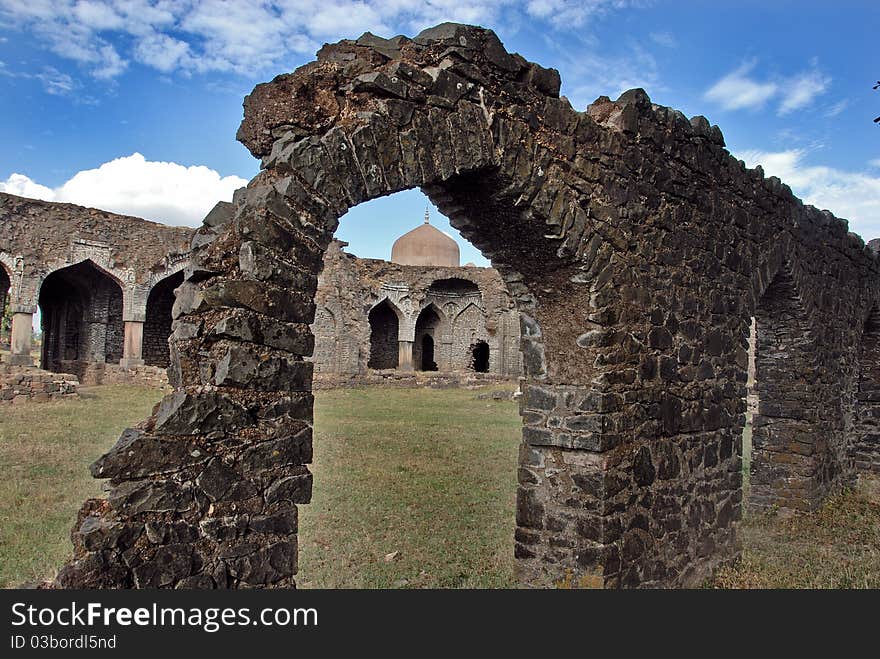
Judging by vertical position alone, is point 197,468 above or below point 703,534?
above

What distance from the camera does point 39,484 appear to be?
7055 millimetres

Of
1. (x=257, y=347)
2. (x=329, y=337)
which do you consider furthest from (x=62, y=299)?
(x=257, y=347)

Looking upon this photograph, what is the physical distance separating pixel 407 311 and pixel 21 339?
13.0 meters

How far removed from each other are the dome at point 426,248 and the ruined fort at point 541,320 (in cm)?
2479

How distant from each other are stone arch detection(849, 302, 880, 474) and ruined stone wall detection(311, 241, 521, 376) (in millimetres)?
15421

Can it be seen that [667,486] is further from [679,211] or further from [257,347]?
[257,347]

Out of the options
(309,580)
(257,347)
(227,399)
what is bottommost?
(309,580)

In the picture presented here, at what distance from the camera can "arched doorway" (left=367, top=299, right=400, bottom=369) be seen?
2909cm

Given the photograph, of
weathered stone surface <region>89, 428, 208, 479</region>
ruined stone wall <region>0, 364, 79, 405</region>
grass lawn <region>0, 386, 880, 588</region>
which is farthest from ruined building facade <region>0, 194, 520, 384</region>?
weathered stone surface <region>89, 428, 208, 479</region>

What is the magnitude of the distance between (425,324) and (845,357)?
21067 millimetres

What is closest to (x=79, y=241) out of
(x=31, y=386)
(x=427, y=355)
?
(x=31, y=386)

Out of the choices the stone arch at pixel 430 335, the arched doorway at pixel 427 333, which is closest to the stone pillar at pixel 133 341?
the stone arch at pixel 430 335

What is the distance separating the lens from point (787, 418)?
8188 mm

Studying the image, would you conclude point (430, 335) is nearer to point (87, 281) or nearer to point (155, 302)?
point (155, 302)
